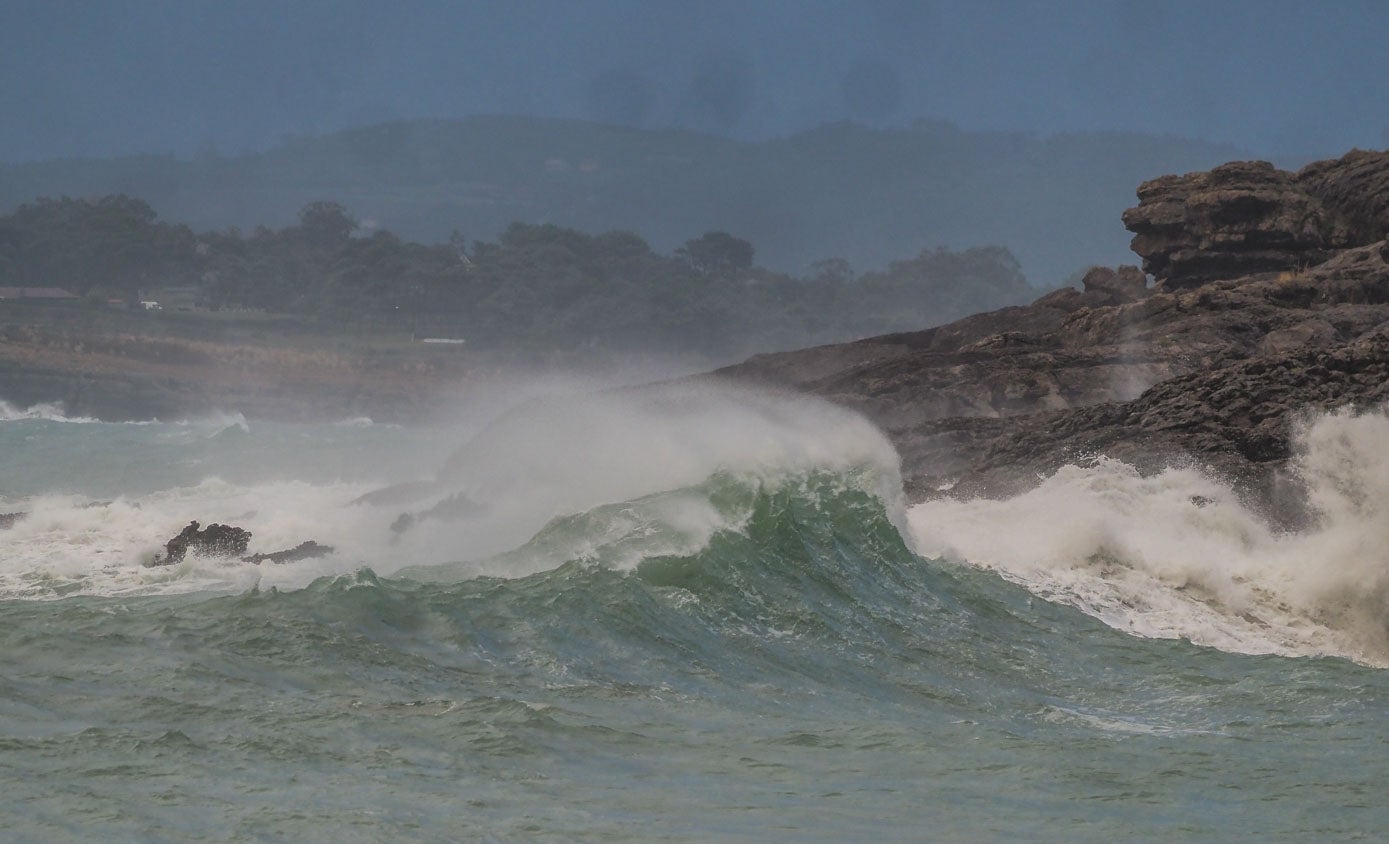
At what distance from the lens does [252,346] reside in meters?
129

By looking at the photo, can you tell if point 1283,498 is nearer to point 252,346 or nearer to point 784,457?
point 784,457

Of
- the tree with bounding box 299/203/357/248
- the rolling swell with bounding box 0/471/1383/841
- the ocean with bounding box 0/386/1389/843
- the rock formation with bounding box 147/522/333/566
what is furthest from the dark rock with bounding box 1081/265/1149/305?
the tree with bounding box 299/203/357/248

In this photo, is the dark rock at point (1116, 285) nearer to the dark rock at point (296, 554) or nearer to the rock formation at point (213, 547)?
the dark rock at point (296, 554)

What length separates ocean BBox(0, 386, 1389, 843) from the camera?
930 centimetres

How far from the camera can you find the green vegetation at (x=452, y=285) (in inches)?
5640

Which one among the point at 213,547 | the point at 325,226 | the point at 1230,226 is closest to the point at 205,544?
the point at 213,547

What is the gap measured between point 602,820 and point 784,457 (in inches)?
448

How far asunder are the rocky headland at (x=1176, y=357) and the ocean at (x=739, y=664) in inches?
39.6

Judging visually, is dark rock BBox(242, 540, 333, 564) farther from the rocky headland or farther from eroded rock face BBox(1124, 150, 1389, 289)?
eroded rock face BBox(1124, 150, 1389, 289)

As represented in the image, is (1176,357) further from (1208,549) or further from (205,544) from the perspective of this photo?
(205,544)

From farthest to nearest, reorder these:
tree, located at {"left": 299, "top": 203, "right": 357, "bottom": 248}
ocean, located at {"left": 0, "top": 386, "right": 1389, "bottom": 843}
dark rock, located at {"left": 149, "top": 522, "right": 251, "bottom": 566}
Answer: tree, located at {"left": 299, "top": 203, "right": 357, "bottom": 248}
dark rock, located at {"left": 149, "top": 522, "right": 251, "bottom": 566}
ocean, located at {"left": 0, "top": 386, "right": 1389, "bottom": 843}

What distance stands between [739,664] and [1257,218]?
23.5 meters

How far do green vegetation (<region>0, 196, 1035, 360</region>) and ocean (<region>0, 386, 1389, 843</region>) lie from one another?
12216cm

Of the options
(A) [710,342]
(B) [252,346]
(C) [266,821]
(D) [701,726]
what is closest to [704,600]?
(D) [701,726]
